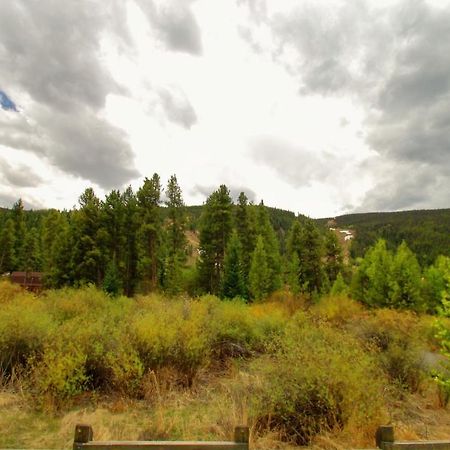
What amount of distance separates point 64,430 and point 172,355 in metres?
2.91

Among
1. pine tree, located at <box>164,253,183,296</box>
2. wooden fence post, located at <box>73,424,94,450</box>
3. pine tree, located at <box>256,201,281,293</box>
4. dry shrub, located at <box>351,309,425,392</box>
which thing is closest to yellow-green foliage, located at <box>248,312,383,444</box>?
dry shrub, located at <box>351,309,425,392</box>

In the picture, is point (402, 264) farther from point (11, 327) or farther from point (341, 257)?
point (11, 327)

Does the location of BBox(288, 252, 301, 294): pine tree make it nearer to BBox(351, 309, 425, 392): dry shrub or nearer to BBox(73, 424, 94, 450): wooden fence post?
BBox(351, 309, 425, 392): dry shrub

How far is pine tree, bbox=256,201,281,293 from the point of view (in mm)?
35375

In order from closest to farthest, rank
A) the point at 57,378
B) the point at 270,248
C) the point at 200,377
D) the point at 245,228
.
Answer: the point at 57,378
the point at 200,377
the point at 270,248
the point at 245,228

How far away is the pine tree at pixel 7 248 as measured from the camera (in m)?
55.3

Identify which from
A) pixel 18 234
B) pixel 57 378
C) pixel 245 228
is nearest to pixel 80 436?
pixel 57 378

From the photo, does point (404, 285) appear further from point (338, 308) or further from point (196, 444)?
point (196, 444)

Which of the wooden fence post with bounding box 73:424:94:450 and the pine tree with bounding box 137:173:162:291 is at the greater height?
the pine tree with bounding box 137:173:162:291

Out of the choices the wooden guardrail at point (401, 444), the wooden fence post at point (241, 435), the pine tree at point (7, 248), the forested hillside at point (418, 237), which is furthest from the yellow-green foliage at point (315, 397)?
the forested hillside at point (418, 237)

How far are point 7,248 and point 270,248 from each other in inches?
1753

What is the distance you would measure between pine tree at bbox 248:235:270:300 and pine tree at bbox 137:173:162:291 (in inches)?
386

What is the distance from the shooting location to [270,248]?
39812mm

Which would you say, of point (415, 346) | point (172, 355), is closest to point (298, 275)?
point (415, 346)
